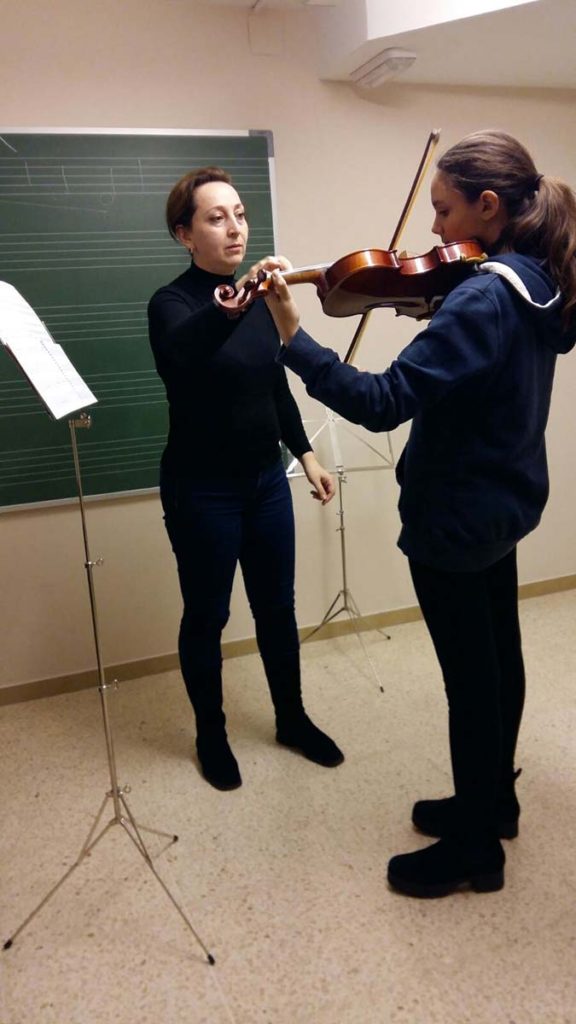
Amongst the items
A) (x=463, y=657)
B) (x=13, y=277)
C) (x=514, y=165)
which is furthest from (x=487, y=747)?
(x=13, y=277)

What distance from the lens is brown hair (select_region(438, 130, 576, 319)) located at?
3.98 feet

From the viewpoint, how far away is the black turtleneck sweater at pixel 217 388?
1649 millimetres

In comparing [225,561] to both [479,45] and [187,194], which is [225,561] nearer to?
[187,194]

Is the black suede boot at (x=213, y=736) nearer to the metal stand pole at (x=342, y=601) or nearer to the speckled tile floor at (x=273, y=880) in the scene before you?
the speckled tile floor at (x=273, y=880)

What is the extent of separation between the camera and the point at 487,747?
56.3 inches

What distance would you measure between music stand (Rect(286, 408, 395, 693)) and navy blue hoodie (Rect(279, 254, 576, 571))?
1083mm

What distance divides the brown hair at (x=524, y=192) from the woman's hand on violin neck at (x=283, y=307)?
342mm

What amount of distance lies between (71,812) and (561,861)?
3.92 feet

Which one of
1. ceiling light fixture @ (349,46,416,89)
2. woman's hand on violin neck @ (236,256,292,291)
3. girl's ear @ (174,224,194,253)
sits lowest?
woman's hand on violin neck @ (236,256,292,291)

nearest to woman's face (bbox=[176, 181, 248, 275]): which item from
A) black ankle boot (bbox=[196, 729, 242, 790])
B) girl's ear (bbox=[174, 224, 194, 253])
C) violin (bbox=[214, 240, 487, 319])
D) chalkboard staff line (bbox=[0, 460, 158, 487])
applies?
girl's ear (bbox=[174, 224, 194, 253])

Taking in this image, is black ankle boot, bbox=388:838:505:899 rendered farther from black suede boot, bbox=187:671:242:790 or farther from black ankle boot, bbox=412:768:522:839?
black suede boot, bbox=187:671:242:790

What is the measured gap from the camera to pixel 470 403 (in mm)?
1272

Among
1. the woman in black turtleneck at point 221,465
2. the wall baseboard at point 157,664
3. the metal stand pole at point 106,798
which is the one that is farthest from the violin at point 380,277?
the wall baseboard at point 157,664

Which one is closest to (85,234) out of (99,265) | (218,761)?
(99,265)
